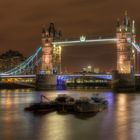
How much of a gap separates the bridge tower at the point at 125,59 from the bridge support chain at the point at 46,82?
11.5 m

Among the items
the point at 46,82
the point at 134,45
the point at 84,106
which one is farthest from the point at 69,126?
the point at 46,82

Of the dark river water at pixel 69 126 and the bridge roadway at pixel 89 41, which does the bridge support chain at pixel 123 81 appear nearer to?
the bridge roadway at pixel 89 41

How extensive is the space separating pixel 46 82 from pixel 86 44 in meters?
9.40

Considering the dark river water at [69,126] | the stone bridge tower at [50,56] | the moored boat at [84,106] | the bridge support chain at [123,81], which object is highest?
the stone bridge tower at [50,56]

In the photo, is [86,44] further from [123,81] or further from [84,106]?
[84,106]

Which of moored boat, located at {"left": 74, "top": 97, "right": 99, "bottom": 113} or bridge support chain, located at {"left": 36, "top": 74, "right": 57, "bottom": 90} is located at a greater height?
bridge support chain, located at {"left": 36, "top": 74, "right": 57, "bottom": 90}

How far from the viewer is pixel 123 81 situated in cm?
8512

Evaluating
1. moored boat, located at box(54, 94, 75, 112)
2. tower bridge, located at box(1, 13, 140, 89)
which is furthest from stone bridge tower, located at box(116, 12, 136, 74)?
moored boat, located at box(54, 94, 75, 112)

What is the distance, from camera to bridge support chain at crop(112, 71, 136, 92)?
85.0m

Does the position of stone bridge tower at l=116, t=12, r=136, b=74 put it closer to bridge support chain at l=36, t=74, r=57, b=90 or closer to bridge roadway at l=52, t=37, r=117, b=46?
bridge roadway at l=52, t=37, r=117, b=46

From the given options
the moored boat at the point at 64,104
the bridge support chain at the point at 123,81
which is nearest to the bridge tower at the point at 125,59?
the bridge support chain at the point at 123,81

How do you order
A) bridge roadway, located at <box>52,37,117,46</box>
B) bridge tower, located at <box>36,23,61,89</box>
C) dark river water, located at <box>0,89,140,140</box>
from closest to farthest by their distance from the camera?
1. dark river water, located at <box>0,89,140,140</box>
2. bridge roadway, located at <box>52,37,117,46</box>
3. bridge tower, located at <box>36,23,61,89</box>

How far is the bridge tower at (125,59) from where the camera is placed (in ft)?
280

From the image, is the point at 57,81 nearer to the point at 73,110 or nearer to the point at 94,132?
the point at 73,110
